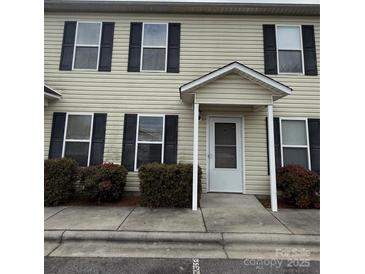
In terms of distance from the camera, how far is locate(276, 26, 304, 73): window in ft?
21.9

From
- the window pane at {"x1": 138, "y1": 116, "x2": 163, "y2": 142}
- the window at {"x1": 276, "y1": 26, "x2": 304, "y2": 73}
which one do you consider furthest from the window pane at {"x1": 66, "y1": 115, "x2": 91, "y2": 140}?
the window at {"x1": 276, "y1": 26, "x2": 304, "y2": 73}

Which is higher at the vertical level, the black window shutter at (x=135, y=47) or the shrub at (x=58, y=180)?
the black window shutter at (x=135, y=47)

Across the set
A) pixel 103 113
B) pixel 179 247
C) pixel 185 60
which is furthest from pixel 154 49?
pixel 179 247

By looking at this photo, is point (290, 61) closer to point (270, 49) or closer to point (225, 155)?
point (270, 49)

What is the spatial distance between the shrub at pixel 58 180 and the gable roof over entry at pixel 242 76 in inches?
148

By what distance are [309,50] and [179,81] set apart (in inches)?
172

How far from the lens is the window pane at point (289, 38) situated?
22.2ft

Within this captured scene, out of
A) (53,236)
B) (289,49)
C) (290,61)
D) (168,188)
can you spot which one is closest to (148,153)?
(168,188)

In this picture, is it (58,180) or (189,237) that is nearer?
(189,237)

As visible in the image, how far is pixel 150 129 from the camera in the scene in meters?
6.52

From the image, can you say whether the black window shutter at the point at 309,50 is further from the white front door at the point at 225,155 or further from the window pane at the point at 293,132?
the white front door at the point at 225,155

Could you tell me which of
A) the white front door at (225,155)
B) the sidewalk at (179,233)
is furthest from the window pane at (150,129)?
the sidewalk at (179,233)

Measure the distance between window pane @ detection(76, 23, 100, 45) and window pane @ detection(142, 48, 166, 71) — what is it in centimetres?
175

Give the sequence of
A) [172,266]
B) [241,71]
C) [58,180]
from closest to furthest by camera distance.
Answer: [172,266], [241,71], [58,180]
